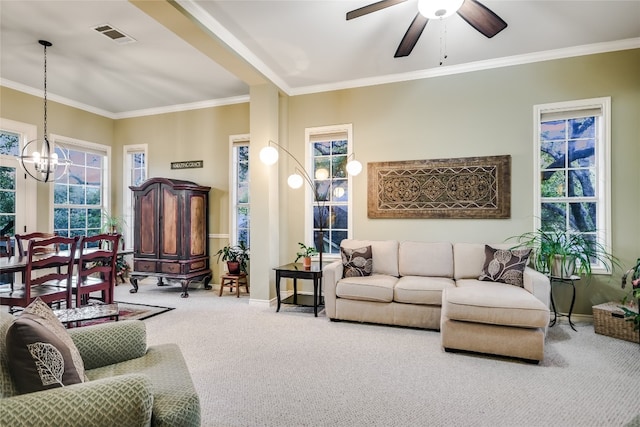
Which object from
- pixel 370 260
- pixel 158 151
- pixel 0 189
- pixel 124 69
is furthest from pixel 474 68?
pixel 0 189

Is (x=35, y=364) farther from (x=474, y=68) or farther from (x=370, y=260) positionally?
(x=474, y=68)

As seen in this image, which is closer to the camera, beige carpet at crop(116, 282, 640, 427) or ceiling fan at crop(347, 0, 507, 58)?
beige carpet at crop(116, 282, 640, 427)

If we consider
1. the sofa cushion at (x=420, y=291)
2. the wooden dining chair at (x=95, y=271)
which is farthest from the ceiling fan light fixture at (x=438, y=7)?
the wooden dining chair at (x=95, y=271)

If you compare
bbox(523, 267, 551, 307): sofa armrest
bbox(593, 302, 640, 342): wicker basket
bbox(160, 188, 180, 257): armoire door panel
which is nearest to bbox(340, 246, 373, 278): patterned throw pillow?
bbox(523, 267, 551, 307): sofa armrest

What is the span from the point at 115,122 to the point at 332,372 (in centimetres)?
604

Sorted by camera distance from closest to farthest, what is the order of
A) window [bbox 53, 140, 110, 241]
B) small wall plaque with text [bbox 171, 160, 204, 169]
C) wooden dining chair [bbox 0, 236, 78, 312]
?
wooden dining chair [bbox 0, 236, 78, 312], window [bbox 53, 140, 110, 241], small wall plaque with text [bbox 171, 160, 204, 169]

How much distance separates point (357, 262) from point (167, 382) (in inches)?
104

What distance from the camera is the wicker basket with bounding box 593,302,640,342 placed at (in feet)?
10.1

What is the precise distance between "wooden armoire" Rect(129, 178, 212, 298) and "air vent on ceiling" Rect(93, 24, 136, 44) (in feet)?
6.47

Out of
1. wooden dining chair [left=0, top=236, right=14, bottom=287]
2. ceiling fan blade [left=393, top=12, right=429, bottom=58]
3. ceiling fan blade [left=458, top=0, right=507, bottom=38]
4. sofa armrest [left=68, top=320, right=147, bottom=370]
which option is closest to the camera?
sofa armrest [left=68, top=320, right=147, bottom=370]

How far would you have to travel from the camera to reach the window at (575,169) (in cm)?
366

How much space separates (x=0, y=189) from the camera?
4.59 metres

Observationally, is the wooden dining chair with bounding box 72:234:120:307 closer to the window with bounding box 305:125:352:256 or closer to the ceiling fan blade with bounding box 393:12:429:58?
the window with bounding box 305:125:352:256

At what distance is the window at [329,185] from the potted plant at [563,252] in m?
2.20
